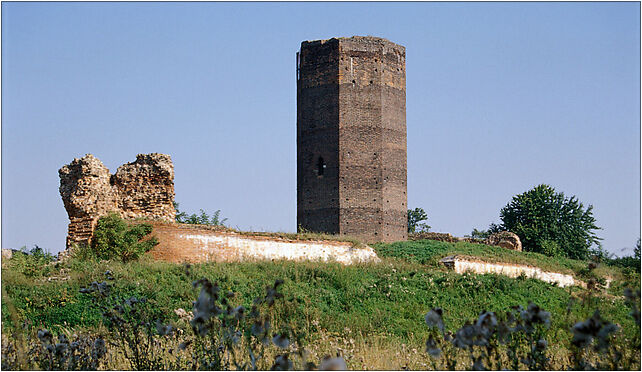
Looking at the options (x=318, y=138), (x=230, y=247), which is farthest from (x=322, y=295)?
(x=318, y=138)

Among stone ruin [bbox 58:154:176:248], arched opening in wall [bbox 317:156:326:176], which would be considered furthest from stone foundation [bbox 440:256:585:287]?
stone ruin [bbox 58:154:176:248]

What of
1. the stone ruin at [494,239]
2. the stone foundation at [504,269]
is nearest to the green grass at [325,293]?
the stone foundation at [504,269]

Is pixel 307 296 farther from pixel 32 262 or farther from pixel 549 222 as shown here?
pixel 549 222

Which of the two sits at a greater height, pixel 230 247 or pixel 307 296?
pixel 230 247

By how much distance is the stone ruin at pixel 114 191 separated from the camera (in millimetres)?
19820

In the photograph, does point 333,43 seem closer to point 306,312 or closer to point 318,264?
point 318,264

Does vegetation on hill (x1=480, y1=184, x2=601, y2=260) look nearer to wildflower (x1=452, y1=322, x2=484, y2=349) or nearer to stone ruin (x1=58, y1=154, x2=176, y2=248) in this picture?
stone ruin (x1=58, y1=154, x2=176, y2=248)

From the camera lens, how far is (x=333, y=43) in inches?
1155

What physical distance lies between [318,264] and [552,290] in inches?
243

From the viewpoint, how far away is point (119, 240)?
62.9ft

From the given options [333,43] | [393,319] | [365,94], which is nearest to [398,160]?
[365,94]

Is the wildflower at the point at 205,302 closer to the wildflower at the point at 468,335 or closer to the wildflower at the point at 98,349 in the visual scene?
the wildflower at the point at 468,335

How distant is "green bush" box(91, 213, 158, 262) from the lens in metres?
19.1

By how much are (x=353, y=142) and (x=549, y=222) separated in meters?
11.6
